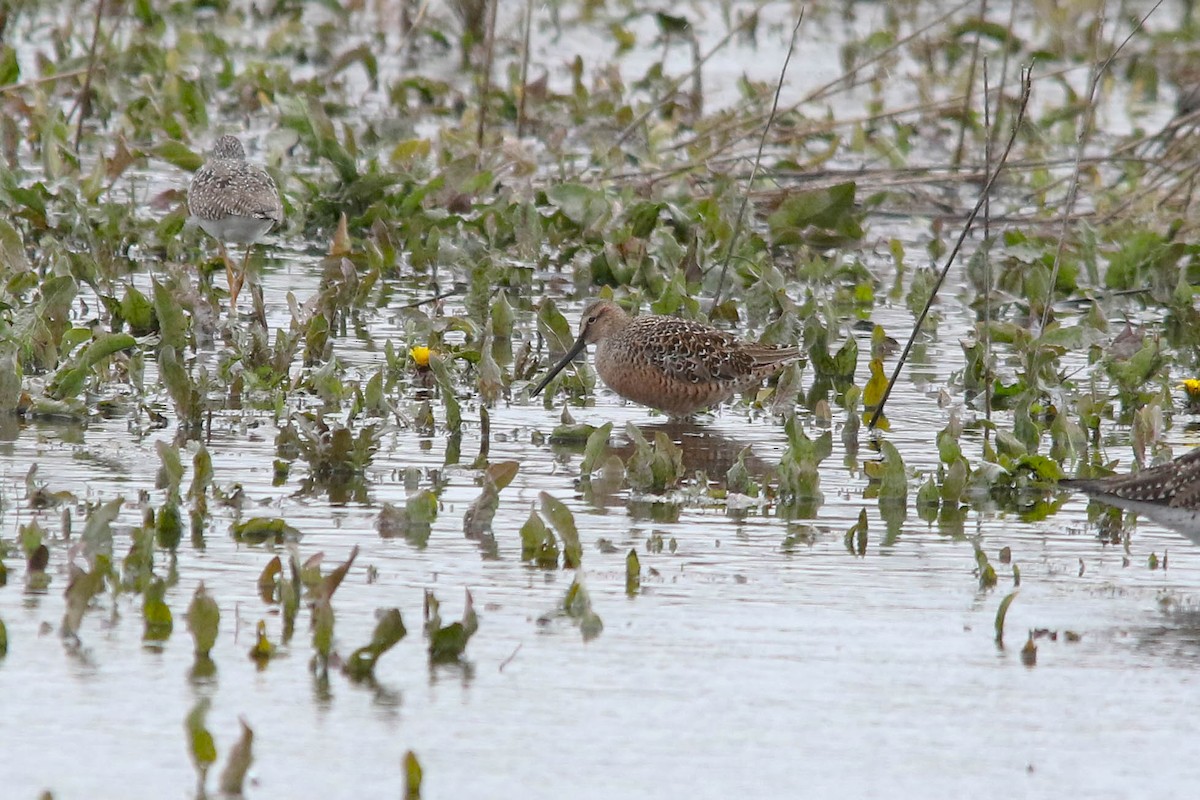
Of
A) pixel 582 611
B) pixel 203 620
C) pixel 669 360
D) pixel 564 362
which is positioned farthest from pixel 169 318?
pixel 203 620

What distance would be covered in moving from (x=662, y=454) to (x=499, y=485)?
2.83 ft

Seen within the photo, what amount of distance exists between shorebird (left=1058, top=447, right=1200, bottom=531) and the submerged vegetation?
40cm

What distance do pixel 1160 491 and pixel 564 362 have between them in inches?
142

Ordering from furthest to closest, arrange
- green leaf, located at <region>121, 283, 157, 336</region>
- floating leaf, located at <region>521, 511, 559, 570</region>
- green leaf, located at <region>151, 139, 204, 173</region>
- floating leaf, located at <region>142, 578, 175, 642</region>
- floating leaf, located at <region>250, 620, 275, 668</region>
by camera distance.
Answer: green leaf, located at <region>151, 139, 204, 173</region>
green leaf, located at <region>121, 283, 157, 336</region>
floating leaf, located at <region>521, 511, 559, 570</region>
floating leaf, located at <region>142, 578, 175, 642</region>
floating leaf, located at <region>250, 620, 275, 668</region>

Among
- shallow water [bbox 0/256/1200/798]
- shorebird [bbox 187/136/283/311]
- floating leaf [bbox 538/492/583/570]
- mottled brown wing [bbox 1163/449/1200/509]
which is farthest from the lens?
shorebird [bbox 187/136/283/311]

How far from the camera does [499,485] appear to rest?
7.28 m

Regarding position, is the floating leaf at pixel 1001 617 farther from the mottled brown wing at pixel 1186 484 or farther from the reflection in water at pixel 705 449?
the reflection in water at pixel 705 449

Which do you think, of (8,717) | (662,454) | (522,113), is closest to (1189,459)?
(662,454)

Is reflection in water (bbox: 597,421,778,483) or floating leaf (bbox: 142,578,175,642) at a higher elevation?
reflection in water (bbox: 597,421,778,483)

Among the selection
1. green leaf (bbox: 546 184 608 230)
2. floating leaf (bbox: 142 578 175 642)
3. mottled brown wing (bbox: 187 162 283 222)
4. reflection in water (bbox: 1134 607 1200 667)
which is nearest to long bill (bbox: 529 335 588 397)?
mottled brown wing (bbox: 187 162 283 222)

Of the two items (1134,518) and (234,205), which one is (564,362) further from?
(1134,518)

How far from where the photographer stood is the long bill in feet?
32.3

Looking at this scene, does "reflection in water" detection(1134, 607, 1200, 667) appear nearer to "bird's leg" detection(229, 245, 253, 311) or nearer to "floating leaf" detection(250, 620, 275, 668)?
"floating leaf" detection(250, 620, 275, 668)

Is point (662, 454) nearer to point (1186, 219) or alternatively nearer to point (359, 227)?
point (359, 227)
